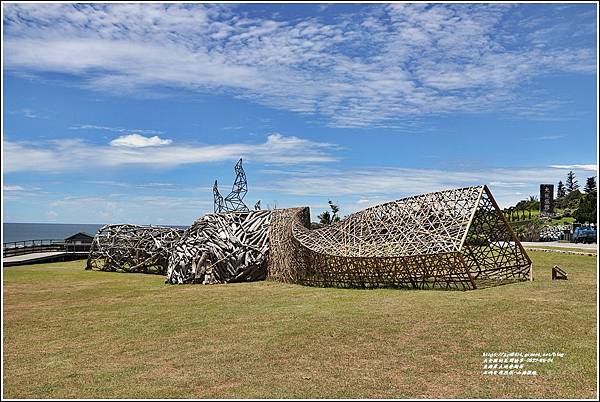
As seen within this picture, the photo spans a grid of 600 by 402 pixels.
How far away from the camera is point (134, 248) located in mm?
26078

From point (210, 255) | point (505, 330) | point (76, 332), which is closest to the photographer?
point (505, 330)

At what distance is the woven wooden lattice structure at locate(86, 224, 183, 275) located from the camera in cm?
2512

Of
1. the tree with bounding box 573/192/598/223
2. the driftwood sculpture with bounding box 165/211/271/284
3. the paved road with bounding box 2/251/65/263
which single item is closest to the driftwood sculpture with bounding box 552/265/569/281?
the driftwood sculpture with bounding box 165/211/271/284

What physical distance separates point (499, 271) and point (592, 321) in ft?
24.3

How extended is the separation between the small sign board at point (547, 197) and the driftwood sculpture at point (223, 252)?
128ft

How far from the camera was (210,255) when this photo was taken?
65.0 ft

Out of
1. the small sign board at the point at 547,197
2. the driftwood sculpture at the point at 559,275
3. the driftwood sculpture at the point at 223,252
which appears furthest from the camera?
the small sign board at the point at 547,197

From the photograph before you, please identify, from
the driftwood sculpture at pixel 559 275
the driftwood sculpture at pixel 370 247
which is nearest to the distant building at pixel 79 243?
the driftwood sculpture at pixel 370 247

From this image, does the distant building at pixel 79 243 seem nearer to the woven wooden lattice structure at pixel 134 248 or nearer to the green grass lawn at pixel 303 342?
the woven wooden lattice structure at pixel 134 248

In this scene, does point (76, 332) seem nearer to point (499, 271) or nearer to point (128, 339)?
point (128, 339)

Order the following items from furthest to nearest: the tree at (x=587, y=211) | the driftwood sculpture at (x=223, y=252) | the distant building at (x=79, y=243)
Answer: the tree at (x=587, y=211) < the distant building at (x=79, y=243) < the driftwood sculpture at (x=223, y=252)

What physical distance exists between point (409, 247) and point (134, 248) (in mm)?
15047

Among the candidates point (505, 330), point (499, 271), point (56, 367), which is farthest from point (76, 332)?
point (499, 271)

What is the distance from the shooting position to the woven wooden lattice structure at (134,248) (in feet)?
82.4
